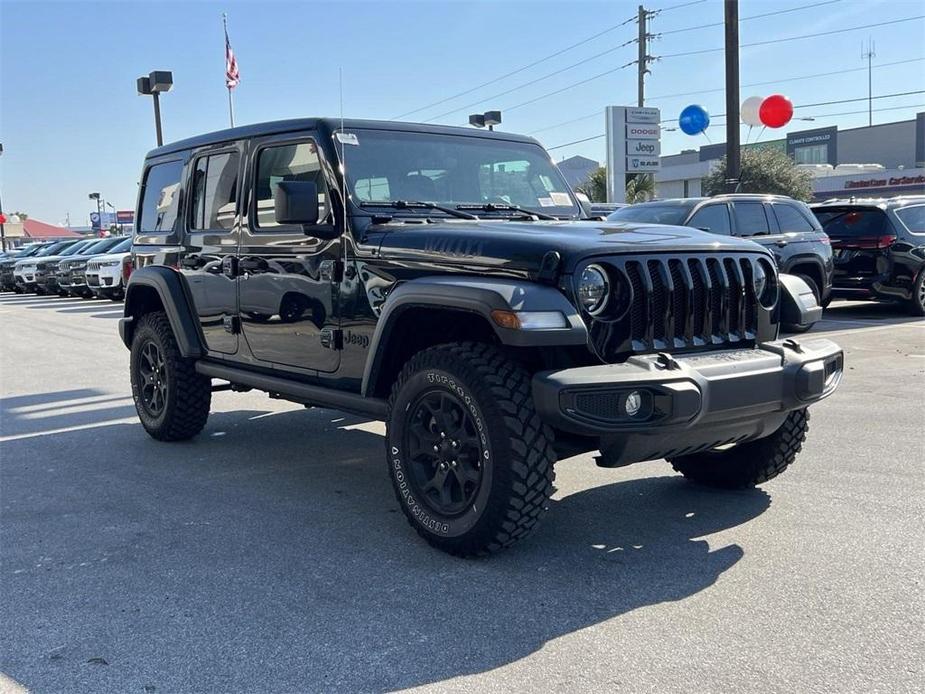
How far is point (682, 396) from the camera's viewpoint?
3.49 m

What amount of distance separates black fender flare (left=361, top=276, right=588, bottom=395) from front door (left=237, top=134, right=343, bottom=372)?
77 centimetres

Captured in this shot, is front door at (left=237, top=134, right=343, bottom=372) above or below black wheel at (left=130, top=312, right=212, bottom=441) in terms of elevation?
above

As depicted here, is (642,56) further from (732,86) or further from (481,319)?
(481,319)

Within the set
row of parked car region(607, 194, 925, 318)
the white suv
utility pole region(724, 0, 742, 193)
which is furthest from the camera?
the white suv

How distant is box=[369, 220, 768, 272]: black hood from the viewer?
12.5 feet

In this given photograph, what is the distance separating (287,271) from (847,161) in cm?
6285

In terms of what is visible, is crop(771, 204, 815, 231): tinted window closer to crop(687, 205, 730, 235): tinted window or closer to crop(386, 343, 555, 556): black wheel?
crop(687, 205, 730, 235): tinted window

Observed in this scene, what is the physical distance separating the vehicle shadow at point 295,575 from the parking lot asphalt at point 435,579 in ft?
0.04

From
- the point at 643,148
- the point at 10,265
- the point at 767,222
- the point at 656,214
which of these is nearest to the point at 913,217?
the point at 767,222

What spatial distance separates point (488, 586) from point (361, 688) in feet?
2.99

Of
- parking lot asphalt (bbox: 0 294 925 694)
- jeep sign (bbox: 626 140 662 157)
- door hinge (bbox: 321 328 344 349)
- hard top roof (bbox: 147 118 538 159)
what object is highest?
jeep sign (bbox: 626 140 662 157)

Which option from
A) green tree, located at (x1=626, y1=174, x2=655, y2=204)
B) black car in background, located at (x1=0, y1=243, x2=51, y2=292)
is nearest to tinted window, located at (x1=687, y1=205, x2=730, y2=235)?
green tree, located at (x1=626, y1=174, x2=655, y2=204)

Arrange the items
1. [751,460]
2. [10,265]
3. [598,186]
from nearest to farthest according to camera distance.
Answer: [751,460] < [10,265] < [598,186]

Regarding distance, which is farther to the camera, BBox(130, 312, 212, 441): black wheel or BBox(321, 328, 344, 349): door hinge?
BBox(130, 312, 212, 441): black wheel
